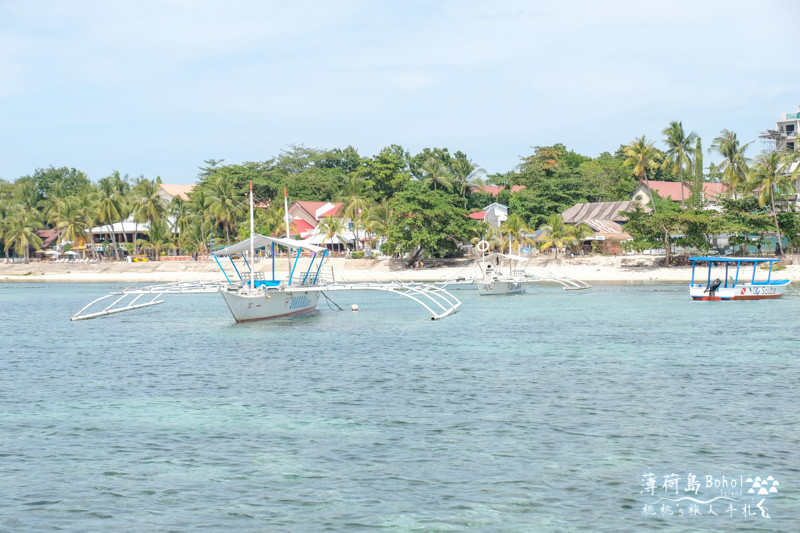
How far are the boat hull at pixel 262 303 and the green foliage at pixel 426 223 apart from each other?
3207 cm

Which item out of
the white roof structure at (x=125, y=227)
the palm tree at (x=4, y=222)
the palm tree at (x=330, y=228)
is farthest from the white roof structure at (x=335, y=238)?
the palm tree at (x=4, y=222)

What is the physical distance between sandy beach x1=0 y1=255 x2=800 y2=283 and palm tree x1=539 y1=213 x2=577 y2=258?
1.30m

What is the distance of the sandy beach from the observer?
212 feet

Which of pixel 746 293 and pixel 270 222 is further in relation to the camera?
pixel 270 222

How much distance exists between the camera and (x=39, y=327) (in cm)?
3581

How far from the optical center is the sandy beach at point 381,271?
64.5m

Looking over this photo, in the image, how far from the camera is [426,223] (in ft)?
226

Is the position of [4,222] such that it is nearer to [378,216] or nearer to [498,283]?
[378,216]

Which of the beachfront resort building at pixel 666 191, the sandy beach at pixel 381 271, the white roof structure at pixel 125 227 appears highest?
the beachfront resort building at pixel 666 191

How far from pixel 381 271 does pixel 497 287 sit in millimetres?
21815

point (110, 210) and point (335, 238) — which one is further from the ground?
point (110, 210)

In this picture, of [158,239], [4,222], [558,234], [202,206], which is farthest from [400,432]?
[4,222]

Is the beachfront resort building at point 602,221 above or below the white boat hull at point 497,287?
above

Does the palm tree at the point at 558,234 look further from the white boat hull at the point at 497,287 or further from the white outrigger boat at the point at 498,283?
the white boat hull at the point at 497,287
